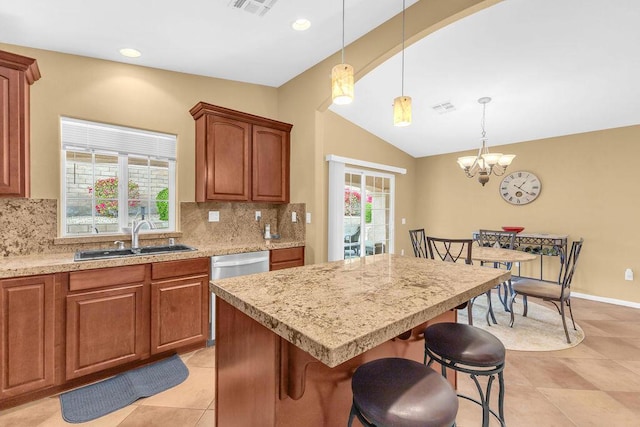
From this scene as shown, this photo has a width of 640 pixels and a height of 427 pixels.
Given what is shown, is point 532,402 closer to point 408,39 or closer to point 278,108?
point 408,39

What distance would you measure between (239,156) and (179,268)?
50.8 inches

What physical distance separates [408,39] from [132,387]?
3419 mm

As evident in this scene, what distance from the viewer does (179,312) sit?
2.44 m

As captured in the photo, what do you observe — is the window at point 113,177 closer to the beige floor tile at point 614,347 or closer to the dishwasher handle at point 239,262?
the dishwasher handle at point 239,262

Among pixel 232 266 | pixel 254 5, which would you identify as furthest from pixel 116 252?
pixel 254 5

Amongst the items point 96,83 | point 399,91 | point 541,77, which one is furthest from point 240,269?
point 541,77

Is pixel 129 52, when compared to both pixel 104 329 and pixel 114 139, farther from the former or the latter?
pixel 104 329

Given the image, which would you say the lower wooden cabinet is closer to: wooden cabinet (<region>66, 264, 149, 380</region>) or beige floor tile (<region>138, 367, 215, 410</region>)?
wooden cabinet (<region>66, 264, 149, 380</region>)

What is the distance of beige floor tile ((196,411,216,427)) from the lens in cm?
175

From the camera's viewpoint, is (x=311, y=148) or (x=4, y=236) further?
(x=311, y=148)

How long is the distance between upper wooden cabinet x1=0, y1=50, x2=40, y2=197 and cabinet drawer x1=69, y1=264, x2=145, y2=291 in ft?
2.29

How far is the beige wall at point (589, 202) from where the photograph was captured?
156 inches

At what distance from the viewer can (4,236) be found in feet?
7.23

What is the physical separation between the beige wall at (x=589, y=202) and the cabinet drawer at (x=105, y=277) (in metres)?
5.40
